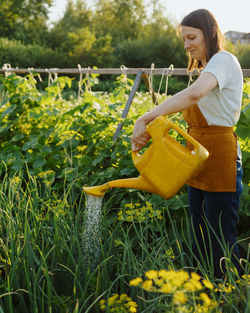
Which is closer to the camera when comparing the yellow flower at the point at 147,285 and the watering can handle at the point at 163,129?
the yellow flower at the point at 147,285

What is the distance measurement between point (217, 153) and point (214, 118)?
0.52ft

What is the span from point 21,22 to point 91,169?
77.0 ft

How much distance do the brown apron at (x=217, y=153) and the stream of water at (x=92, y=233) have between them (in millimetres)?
527

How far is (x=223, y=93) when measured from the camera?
5.21ft

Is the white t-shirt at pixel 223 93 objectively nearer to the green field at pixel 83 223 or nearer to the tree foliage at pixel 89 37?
the green field at pixel 83 223

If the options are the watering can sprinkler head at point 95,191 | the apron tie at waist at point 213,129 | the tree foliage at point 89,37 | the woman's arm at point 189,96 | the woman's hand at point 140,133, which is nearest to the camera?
the woman's arm at point 189,96

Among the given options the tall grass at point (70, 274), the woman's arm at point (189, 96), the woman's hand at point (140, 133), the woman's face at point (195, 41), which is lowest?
the tall grass at point (70, 274)

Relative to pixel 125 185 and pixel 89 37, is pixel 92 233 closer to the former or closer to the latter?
pixel 125 185

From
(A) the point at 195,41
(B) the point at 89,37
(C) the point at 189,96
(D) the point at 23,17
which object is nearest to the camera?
(C) the point at 189,96

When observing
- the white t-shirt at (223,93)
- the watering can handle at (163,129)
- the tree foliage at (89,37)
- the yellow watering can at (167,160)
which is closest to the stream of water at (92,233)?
the yellow watering can at (167,160)

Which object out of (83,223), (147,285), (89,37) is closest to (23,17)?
(89,37)

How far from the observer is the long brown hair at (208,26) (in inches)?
63.8

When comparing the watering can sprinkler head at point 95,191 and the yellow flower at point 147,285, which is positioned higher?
the yellow flower at point 147,285

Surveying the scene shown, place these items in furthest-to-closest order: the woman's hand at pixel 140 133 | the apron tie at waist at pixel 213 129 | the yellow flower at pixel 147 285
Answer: the apron tie at waist at pixel 213 129 < the woman's hand at pixel 140 133 < the yellow flower at pixel 147 285
